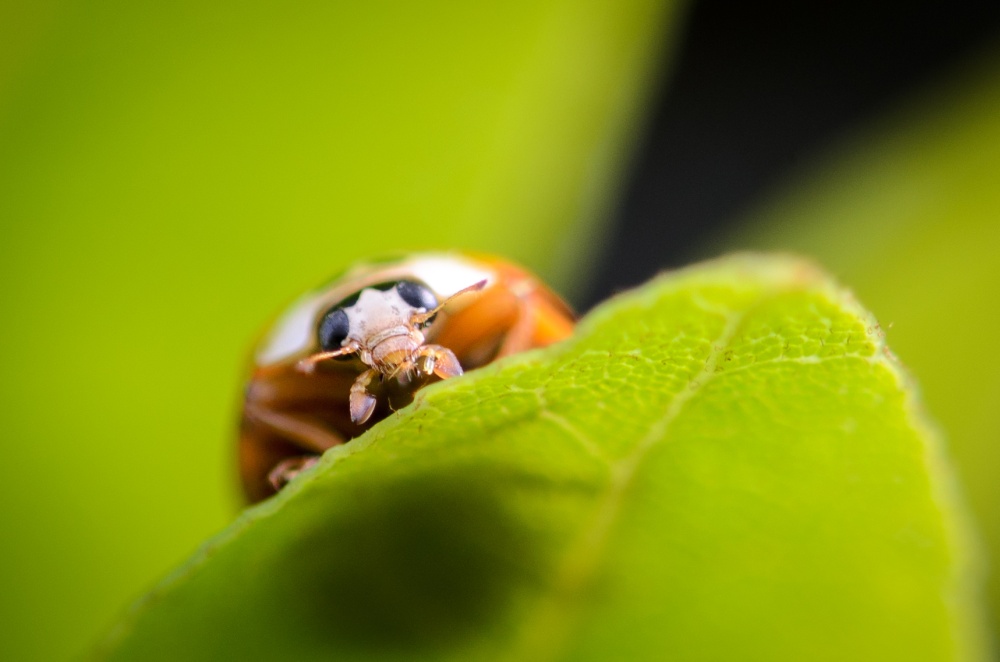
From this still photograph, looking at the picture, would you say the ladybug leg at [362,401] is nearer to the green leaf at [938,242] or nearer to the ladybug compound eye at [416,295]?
the ladybug compound eye at [416,295]

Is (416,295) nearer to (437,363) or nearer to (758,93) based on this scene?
(437,363)

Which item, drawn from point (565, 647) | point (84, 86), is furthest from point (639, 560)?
point (84, 86)

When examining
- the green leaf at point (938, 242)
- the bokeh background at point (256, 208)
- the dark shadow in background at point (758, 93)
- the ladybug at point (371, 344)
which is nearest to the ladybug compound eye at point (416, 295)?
the ladybug at point (371, 344)

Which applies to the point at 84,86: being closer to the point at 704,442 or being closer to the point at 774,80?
the point at 704,442

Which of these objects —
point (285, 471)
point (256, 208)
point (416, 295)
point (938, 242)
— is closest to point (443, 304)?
point (416, 295)

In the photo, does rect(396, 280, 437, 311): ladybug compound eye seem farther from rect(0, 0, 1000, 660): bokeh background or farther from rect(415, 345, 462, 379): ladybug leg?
rect(0, 0, 1000, 660): bokeh background

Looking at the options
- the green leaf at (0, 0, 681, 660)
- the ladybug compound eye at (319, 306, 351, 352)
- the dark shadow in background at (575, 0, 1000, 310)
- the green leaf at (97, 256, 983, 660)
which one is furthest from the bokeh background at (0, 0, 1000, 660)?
the dark shadow in background at (575, 0, 1000, 310)
